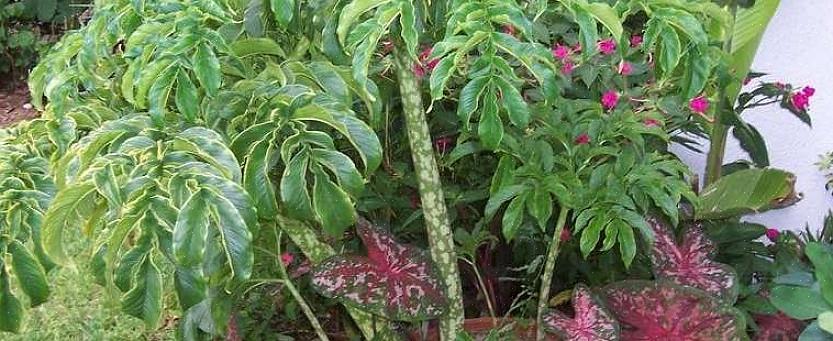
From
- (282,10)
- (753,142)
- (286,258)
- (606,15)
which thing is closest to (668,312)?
(753,142)

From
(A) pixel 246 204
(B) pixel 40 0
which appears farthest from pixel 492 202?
(B) pixel 40 0

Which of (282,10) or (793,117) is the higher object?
(282,10)

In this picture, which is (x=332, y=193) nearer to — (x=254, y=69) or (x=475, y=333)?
(x=254, y=69)

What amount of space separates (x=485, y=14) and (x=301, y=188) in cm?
40

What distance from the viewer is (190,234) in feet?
4.16

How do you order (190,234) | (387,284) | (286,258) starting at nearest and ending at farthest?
1. (190,234)
2. (387,284)
3. (286,258)

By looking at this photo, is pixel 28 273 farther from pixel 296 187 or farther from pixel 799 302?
pixel 799 302

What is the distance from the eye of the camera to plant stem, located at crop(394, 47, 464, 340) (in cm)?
184

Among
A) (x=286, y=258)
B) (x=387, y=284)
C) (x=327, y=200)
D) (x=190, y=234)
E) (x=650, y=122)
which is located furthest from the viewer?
(x=286, y=258)

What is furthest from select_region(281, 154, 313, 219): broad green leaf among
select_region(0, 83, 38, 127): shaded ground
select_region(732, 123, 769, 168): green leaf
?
select_region(0, 83, 38, 127): shaded ground

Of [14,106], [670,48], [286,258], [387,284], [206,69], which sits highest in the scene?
[670,48]

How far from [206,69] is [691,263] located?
4.33 ft

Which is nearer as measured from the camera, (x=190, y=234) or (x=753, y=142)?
(x=190, y=234)

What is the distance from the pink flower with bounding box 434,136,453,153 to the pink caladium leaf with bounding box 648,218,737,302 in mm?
568
